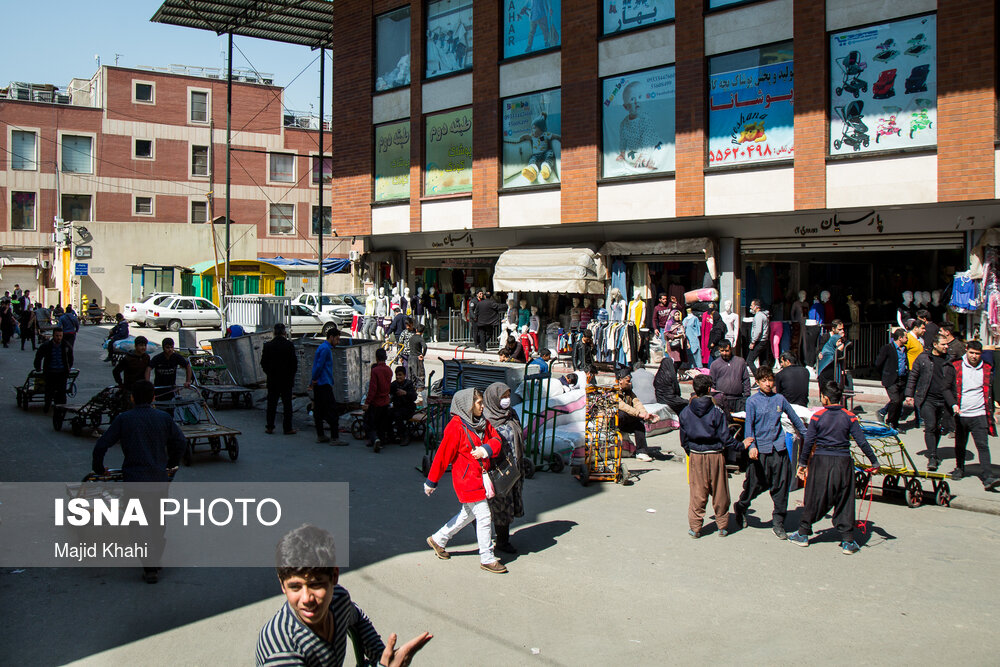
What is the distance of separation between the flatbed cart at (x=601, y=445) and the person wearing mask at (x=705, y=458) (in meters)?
2.47

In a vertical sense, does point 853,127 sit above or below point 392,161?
below

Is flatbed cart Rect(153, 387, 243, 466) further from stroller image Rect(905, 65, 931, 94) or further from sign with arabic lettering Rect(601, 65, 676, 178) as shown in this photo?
stroller image Rect(905, 65, 931, 94)

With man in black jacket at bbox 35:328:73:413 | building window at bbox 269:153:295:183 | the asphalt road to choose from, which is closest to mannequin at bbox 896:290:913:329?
the asphalt road

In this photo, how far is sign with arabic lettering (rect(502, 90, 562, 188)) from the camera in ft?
72.1

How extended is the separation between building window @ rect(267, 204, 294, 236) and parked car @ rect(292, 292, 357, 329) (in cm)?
2118

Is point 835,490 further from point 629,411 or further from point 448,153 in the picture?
point 448,153

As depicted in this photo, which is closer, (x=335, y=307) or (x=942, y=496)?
(x=942, y=496)

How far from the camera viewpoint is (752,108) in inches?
720

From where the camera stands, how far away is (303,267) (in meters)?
47.8

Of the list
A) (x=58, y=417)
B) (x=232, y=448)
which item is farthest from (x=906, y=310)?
(x=58, y=417)

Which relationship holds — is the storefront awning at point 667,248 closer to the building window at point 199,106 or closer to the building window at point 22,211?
the building window at point 199,106

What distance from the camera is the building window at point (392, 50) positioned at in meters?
25.6

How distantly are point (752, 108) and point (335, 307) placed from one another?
2269 centimetres

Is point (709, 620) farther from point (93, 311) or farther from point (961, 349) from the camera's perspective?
point (93, 311)
